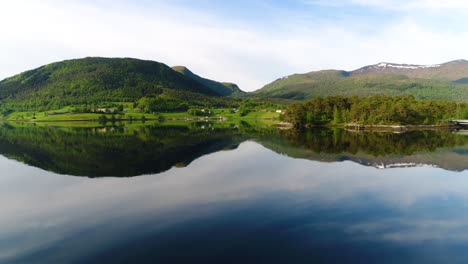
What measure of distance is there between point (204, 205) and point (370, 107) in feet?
323

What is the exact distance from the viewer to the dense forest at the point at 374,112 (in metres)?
106

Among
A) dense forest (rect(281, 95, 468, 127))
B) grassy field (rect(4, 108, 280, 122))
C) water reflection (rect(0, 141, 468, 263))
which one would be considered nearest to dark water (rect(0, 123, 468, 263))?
water reflection (rect(0, 141, 468, 263))

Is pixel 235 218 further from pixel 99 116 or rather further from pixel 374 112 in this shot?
pixel 99 116

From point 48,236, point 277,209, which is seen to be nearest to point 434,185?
point 277,209

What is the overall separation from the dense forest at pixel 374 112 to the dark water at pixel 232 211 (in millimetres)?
68529

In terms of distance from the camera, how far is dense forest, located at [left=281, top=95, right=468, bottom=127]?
348 feet

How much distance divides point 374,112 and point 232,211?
98424mm

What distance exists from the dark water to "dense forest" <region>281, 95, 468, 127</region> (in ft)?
225

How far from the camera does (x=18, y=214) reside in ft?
69.4

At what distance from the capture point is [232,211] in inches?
845

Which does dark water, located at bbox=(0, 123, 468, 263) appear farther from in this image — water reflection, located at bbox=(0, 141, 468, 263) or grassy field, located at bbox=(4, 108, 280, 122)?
grassy field, located at bbox=(4, 108, 280, 122)

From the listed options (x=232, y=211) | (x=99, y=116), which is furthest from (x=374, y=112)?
(x=99, y=116)

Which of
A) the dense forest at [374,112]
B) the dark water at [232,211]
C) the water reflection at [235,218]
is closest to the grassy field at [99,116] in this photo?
the dense forest at [374,112]

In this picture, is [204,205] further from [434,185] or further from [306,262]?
[434,185]
